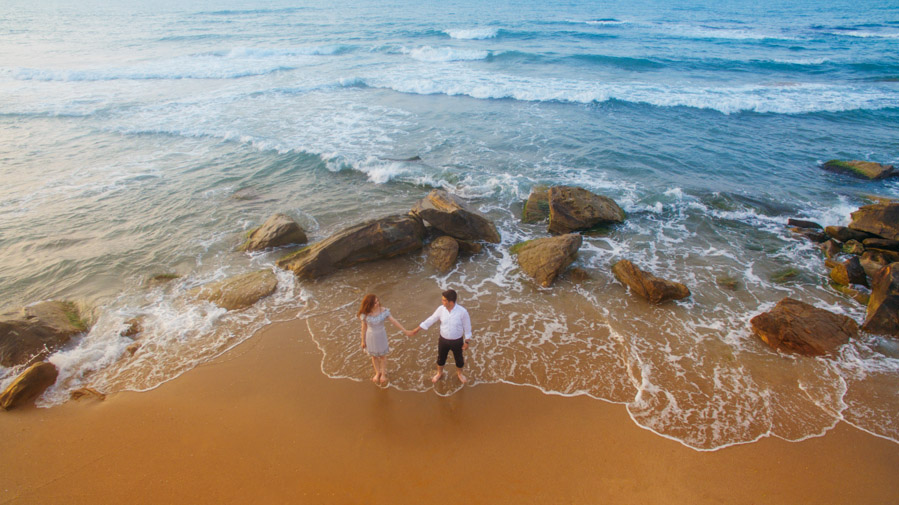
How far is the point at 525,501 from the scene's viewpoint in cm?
487

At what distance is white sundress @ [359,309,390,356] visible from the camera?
6035 mm

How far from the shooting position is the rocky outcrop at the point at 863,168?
14075 mm

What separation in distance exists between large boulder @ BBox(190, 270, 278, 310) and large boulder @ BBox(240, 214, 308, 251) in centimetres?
134

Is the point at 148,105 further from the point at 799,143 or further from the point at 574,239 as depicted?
the point at 799,143

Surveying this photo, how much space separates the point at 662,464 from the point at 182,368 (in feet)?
24.2

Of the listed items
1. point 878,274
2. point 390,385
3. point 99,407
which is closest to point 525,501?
point 390,385

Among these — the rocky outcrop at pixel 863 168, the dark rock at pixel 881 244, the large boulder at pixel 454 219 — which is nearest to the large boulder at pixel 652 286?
the large boulder at pixel 454 219

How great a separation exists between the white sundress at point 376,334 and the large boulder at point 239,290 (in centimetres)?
360

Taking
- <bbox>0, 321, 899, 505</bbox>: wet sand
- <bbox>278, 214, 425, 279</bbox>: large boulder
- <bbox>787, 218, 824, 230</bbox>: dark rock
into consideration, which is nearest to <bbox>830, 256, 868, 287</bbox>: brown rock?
<bbox>787, 218, 824, 230</bbox>: dark rock

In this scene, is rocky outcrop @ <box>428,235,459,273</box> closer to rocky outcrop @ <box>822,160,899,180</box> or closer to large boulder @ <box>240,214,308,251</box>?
large boulder @ <box>240,214,308,251</box>

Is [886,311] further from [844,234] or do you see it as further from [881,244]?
[844,234]

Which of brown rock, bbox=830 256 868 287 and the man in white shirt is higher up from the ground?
the man in white shirt

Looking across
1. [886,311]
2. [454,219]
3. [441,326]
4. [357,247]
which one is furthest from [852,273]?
[357,247]

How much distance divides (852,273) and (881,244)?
1673 mm
